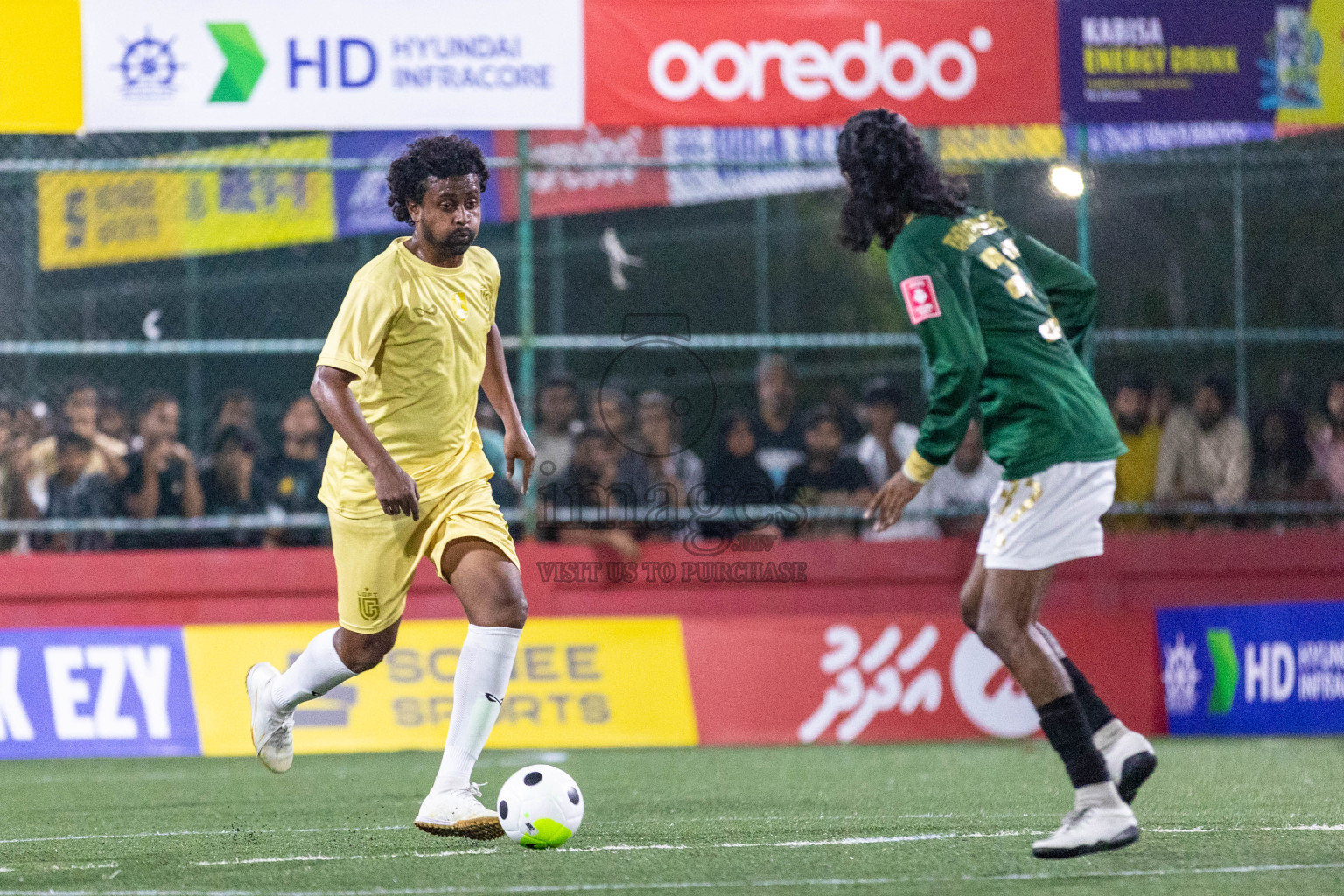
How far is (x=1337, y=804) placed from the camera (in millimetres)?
6574

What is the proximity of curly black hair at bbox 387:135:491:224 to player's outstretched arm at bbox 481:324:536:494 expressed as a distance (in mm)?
656

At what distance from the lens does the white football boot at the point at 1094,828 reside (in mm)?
4922

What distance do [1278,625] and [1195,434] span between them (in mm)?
1414

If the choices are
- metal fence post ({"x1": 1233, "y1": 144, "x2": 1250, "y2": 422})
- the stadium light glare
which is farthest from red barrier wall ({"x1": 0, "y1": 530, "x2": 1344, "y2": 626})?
the stadium light glare

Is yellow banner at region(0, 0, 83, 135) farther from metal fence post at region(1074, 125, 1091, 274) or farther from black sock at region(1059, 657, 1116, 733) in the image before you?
black sock at region(1059, 657, 1116, 733)

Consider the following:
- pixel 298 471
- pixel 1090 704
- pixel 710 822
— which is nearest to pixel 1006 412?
pixel 1090 704

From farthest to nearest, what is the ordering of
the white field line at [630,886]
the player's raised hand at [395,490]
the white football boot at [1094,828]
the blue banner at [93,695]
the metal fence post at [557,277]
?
the metal fence post at [557,277] < the blue banner at [93,695] < the player's raised hand at [395,490] < the white football boot at [1094,828] < the white field line at [630,886]

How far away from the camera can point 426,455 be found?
581cm

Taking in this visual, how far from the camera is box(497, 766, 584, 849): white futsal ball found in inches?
210

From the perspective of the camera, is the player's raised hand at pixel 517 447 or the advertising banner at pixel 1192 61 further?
the advertising banner at pixel 1192 61

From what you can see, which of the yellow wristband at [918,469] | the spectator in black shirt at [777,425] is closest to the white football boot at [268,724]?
the yellow wristband at [918,469]

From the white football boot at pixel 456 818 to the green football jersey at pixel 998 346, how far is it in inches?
72.3

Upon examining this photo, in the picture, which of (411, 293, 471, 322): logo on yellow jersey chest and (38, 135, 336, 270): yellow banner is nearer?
(411, 293, 471, 322): logo on yellow jersey chest

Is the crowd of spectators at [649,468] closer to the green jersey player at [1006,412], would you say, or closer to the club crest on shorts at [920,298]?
the green jersey player at [1006,412]
